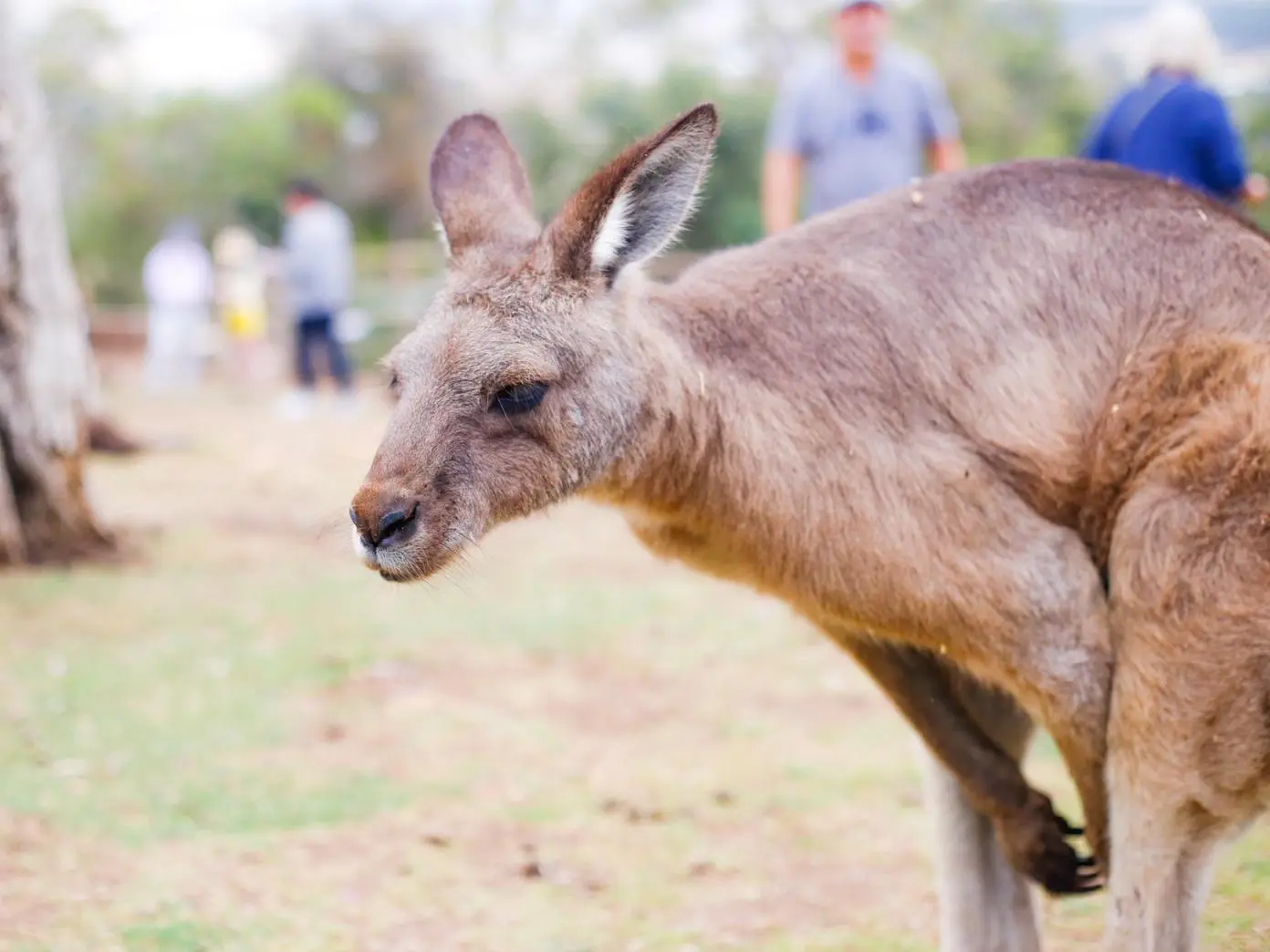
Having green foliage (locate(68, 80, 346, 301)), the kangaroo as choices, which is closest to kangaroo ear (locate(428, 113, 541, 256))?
the kangaroo

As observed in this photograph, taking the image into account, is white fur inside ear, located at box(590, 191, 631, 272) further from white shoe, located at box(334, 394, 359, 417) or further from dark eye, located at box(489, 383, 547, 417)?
white shoe, located at box(334, 394, 359, 417)

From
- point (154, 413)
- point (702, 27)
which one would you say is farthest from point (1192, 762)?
point (702, 27)

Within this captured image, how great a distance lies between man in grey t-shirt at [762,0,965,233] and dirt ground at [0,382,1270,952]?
2.24 m

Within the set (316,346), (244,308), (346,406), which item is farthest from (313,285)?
(244,308)

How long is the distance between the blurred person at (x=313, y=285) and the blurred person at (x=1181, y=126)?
1128 centimetres

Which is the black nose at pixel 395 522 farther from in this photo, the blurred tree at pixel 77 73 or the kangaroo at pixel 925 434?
the blurred tree at pixel 77 73

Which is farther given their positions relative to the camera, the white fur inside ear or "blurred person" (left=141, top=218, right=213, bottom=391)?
"blurred person" (left=141, top=218, right=213, bottom=391)

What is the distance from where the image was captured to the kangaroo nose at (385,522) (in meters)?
3.39

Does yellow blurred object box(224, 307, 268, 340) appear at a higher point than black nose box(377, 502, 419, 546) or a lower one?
higher

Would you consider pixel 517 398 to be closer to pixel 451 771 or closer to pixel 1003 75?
pixel 451 771

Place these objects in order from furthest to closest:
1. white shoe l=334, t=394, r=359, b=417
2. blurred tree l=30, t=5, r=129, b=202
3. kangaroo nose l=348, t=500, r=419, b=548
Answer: blurred tree l=30, t=5, r=129, b=202 → white shoe l=334, t=394, r=359, b=417 → kangaroo nose l=348, t=500, r=419, b=548

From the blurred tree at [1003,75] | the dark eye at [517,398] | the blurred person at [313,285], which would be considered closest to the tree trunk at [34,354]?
the dark eye at [517,398]

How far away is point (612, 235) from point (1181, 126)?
3.33 m

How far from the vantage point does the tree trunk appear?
27.4 feet
